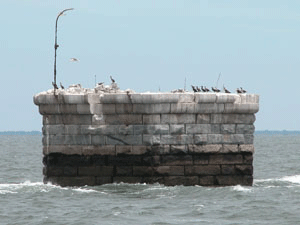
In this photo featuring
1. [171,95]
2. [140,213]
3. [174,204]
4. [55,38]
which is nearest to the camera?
[140,213]

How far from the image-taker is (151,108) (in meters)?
32.7

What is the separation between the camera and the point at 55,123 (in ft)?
110

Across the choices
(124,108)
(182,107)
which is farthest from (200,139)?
(124,108)

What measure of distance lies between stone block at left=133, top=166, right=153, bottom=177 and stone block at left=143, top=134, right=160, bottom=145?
0.96 metres

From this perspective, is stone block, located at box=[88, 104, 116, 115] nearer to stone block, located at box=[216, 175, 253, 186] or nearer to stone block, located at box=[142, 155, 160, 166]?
stone block, located at box=[142, 155, 160, 166]

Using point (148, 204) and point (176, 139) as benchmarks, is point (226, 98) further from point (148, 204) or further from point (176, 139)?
point (148, 204)

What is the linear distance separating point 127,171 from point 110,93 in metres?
2.98

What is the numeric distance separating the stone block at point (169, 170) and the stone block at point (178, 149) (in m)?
0.55

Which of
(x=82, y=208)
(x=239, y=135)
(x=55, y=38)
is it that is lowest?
(x=82, y=208)

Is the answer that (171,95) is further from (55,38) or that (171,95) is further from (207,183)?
(55,38)

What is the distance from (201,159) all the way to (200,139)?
76 cm

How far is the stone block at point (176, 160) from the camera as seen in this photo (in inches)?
1304

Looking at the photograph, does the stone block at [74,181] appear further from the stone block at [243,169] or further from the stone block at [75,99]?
the stone block at [243,169]

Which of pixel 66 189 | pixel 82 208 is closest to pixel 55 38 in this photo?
pixel 66 189
